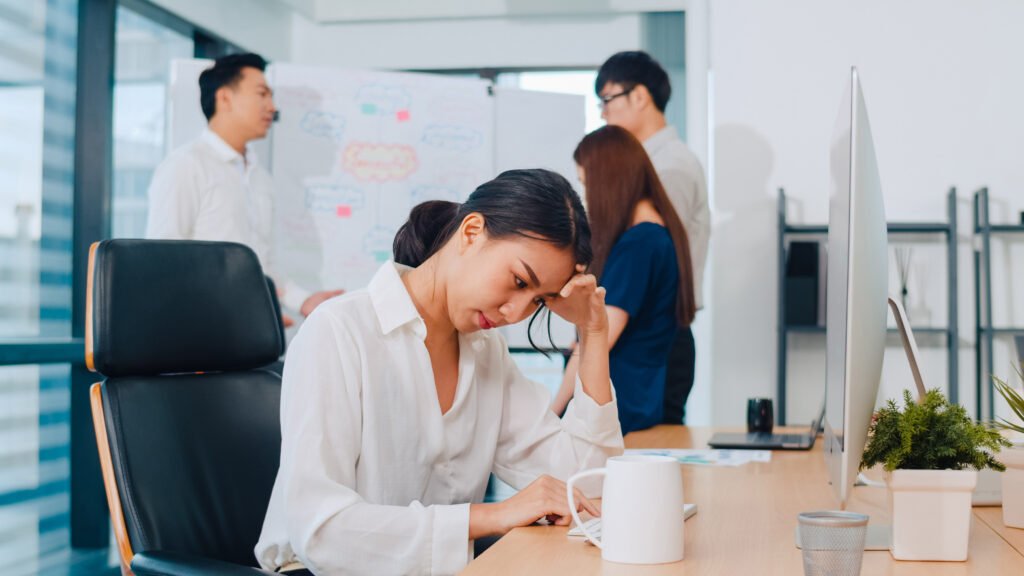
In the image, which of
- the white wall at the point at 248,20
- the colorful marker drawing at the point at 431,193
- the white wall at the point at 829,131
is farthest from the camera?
the white wall at the point at 248,20

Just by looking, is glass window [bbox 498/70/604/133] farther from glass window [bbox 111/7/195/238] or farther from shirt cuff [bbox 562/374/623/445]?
shirt cuff [bbox 562/374/623/445]

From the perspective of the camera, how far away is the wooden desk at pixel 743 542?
982mm

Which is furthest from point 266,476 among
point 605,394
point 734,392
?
point 734,392

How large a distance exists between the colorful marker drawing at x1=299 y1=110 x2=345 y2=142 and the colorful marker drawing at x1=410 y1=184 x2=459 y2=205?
39 centimetres

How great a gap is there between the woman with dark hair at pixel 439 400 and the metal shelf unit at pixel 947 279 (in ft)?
7.82

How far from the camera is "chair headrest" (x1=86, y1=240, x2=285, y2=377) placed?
4.64 feet

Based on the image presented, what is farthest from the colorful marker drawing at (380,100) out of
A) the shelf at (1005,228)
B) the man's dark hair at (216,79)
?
the shelf at (1005,228)

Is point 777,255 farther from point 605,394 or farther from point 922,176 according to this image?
point 605,394

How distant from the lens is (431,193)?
430 cm

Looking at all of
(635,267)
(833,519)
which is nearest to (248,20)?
(635,267)

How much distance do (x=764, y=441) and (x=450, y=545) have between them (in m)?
0.97

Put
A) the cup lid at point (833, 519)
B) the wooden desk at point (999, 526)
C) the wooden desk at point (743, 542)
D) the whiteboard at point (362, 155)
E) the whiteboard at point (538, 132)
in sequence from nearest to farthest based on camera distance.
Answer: the cup lid at point (833, 519) → the wooden desk at point (743, 542) → the wooden desk at point (999, 526) → the whiteboard at point (362, 155) → the whiteboard at point (538, 132)

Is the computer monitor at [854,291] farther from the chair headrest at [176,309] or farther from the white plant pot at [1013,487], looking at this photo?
the chair headrest at [176,309]

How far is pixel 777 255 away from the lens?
3.93 metres
